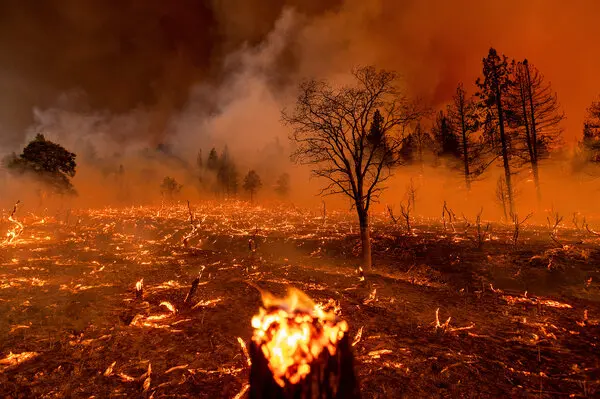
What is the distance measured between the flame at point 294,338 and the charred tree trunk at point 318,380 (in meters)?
0.05

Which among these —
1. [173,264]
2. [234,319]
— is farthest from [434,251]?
[173,264]

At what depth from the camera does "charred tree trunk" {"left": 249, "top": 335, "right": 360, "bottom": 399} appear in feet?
9.17

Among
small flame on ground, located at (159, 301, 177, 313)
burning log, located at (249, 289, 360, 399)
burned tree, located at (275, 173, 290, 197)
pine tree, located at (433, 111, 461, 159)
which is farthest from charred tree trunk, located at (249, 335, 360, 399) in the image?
burned tree, located at (275, 173, 290, 197)

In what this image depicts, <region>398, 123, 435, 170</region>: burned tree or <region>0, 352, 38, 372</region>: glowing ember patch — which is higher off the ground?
<region>398, 123, 435, 170</region>: burned tree

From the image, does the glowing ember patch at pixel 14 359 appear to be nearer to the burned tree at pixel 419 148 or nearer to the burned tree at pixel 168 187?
the burned tree at pixel 419 148

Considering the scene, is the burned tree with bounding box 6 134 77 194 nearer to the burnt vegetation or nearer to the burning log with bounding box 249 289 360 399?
the burnt vegetation

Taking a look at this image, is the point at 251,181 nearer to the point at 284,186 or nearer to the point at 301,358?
the point at 284,186

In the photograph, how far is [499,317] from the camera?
886cm

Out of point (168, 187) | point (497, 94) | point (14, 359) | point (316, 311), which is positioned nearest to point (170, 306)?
point (14, 359)

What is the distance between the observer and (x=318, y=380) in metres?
2.83

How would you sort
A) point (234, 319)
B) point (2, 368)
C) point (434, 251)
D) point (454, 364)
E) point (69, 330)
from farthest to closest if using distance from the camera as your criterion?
point (434, 251), point (234, 319), point (69, 330), point (454, 364), point (2, 368)

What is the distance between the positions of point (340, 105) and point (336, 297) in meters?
8.08

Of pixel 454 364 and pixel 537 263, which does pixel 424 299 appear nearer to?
pixel 454 364

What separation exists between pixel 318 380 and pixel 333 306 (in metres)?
6.60
